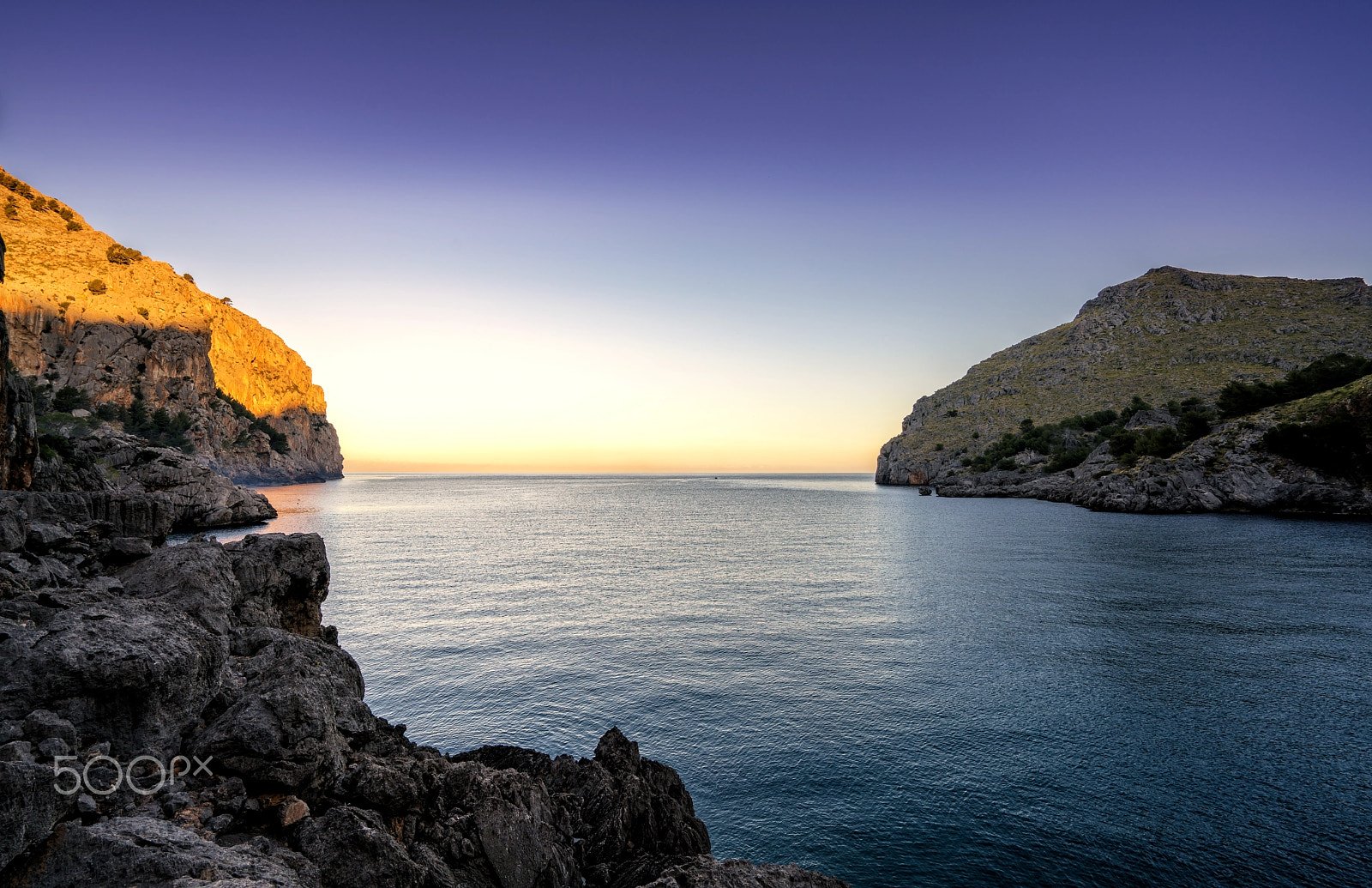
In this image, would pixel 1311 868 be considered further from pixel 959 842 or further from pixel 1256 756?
pixel 959 842

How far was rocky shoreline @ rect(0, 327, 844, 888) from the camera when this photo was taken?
6832 mm

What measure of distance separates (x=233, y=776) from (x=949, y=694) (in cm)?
2418

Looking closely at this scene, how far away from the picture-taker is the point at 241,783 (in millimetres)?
9094

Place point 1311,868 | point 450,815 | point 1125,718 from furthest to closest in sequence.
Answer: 1. point 1125,718
2. point 1311,868
3. point 450,815

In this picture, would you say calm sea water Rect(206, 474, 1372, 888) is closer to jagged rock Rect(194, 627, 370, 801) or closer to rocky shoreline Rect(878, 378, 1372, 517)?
jagged rock Rect(194, 627, 370, 801)

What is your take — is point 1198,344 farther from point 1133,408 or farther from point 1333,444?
point 1333,444

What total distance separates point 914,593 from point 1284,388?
4182 inches

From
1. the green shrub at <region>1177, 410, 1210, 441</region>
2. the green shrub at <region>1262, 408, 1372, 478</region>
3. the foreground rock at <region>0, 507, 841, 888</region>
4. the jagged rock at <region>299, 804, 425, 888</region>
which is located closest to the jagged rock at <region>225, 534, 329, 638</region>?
the foreground rock at <region>0, 507, 841, 888</region>

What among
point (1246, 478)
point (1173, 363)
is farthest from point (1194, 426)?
point (1173, 363)

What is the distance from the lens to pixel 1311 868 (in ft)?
44.7

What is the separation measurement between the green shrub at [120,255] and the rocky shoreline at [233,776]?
184597 millimetres

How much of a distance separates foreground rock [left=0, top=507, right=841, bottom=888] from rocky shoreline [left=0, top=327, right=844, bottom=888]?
0.03m

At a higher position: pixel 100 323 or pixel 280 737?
pixel 100 323

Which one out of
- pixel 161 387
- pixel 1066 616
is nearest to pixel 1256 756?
pixel 1066 616
